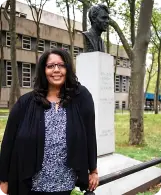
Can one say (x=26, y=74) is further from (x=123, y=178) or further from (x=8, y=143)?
(x=8, y=143)

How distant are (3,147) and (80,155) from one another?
0.62 metres

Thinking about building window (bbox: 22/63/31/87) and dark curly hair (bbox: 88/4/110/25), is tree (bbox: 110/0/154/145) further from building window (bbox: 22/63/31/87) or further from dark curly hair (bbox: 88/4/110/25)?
building window (bbox: 22/63/31/87)

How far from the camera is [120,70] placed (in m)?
52.6

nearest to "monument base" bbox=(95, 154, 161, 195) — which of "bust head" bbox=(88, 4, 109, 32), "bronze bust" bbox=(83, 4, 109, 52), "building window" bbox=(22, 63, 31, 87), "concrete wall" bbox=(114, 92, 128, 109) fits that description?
"bronze bust" bbox=(83, 4, 109, 52)

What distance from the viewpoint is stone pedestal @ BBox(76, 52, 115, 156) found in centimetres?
738

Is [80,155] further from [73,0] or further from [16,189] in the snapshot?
[73,0]

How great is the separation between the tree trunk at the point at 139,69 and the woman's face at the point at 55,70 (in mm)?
8503

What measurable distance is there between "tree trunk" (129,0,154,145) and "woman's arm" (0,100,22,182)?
8.81m

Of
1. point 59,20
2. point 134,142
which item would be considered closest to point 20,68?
point 59,20

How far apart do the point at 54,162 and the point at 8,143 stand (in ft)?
1.29

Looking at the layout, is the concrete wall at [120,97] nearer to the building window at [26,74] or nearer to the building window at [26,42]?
the building window at [26,74]

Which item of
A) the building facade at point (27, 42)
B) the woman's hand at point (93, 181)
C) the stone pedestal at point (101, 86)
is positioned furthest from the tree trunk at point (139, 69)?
the building facade at point (27, 42)

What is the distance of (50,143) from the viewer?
2627 millimetres

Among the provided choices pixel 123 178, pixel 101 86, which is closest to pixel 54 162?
pixel 123 178
